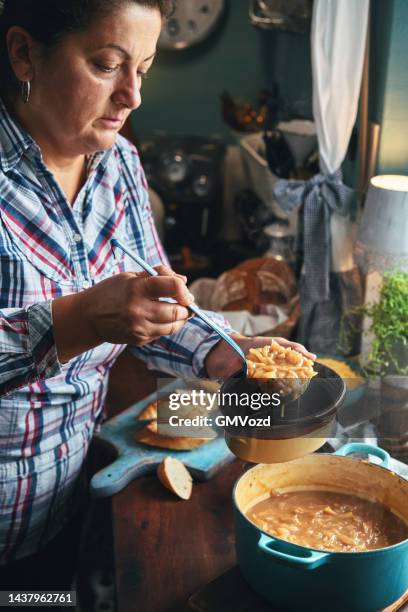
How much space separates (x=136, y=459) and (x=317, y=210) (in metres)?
1.20

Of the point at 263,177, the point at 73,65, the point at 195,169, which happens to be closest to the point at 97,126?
the point at 73,65

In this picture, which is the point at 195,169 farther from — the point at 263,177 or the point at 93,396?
the point at 93,396

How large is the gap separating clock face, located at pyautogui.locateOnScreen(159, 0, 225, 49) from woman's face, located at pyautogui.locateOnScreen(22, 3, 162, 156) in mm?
2767

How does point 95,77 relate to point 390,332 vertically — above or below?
above

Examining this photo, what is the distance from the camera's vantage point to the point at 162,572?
134cm

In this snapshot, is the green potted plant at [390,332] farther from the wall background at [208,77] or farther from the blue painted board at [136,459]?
the wall background at [208,77]

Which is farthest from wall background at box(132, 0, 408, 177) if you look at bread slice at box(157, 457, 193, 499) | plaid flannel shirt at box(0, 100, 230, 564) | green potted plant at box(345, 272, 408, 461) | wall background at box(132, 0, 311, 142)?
bread slice at box(157, 457, 193, 499)

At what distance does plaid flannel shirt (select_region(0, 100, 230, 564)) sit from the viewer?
1.41m

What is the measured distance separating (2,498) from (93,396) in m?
0.29

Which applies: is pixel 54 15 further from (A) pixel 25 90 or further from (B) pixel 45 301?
(B) pixel 45 301

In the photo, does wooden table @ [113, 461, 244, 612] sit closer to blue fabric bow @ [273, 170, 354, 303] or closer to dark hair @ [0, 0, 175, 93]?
dark hair @ [0, 0, 175, 93]

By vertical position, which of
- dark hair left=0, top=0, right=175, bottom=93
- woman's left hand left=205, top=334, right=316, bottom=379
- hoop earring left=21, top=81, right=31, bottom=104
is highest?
dark hair left=0, top=0, right=175, bottom=93

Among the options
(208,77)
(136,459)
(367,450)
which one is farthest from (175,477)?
(208,77)

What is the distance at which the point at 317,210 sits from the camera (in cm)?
251
